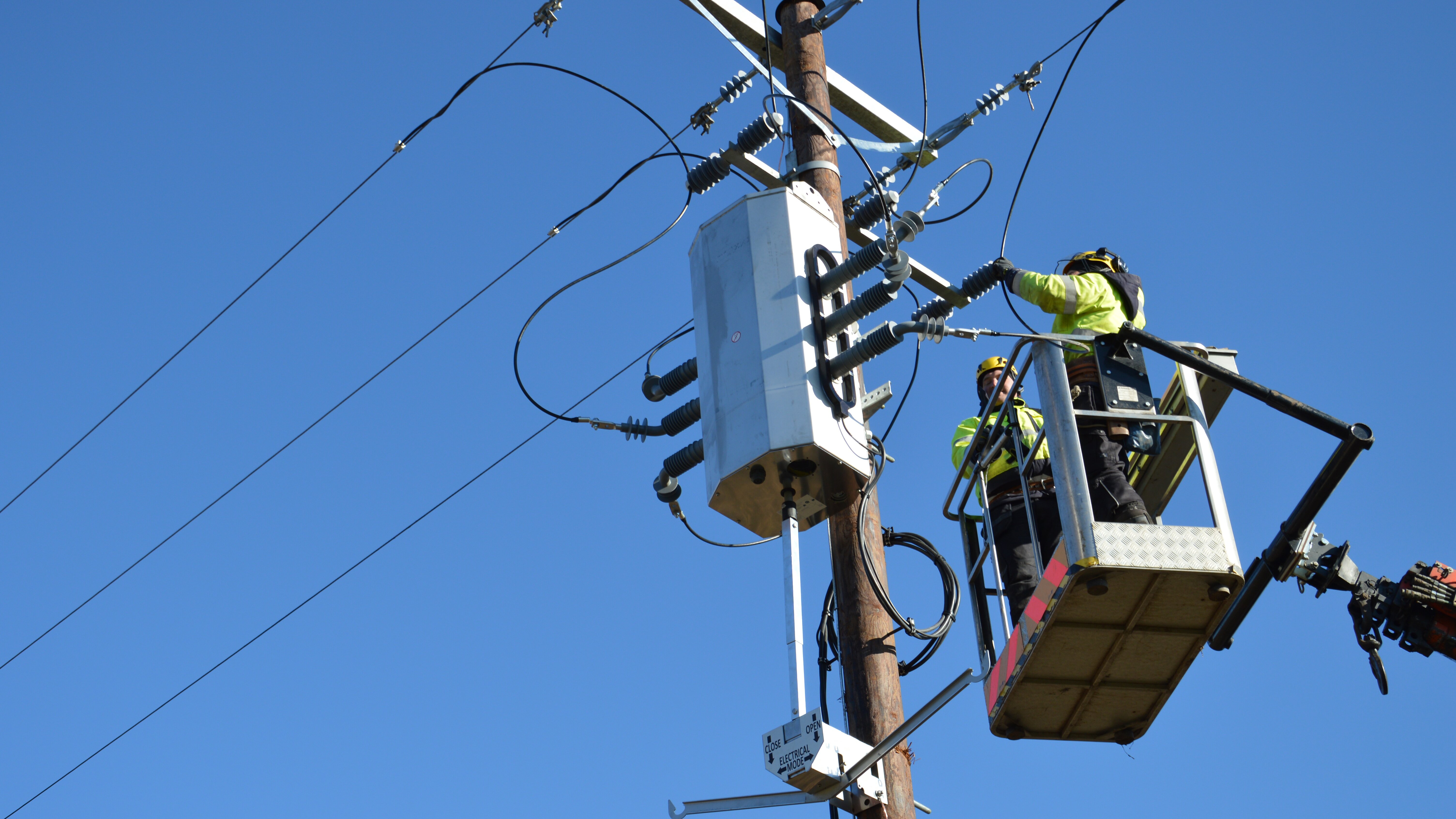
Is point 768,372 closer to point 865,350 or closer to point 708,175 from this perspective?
point 865,350

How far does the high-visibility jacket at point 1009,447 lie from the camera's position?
7496 millimetres

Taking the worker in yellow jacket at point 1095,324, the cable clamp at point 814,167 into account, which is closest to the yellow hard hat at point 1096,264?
the worker in yellow jacket at point 1095,324

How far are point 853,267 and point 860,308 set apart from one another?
22 centimetres

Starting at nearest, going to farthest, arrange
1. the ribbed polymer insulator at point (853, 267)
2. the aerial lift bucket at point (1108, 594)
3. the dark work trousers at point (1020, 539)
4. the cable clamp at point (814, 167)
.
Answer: the aerial lift bucket at point (1108, 594), the ribbed polymer insulator at point (853, 267), the dark work trousers at point (1020, 539), the cable clamp at point (814, 167)

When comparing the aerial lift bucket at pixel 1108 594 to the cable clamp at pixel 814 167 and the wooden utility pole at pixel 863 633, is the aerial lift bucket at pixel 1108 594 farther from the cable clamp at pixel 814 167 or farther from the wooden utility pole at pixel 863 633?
the cable clamp at pixel 814 167

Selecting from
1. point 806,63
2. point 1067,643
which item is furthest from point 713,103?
point 1067,643

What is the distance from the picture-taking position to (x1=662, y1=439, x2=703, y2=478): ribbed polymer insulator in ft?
25.9

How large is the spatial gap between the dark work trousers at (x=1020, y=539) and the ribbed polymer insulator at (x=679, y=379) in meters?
1.76

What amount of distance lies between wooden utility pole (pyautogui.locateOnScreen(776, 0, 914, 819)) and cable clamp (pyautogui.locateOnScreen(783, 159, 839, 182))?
0.02 meters

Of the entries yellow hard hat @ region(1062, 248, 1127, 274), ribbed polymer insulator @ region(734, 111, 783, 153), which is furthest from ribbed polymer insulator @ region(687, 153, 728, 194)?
yellow hard hat @ region(1062, 248, 1127, 274)

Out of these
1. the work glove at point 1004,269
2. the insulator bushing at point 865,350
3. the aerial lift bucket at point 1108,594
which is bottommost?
the aerial lift bucket at point 1108,594

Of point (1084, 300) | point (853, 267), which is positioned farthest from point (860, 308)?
point (1084, 300)

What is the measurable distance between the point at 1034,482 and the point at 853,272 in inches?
57.1

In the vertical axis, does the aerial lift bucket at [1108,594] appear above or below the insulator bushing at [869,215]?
below
